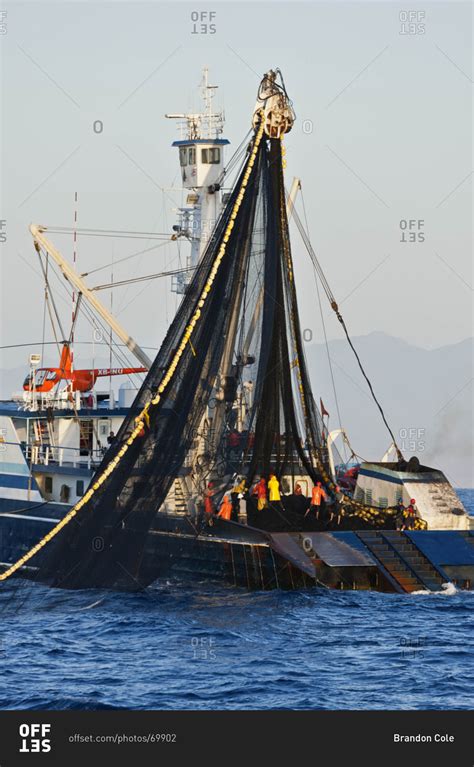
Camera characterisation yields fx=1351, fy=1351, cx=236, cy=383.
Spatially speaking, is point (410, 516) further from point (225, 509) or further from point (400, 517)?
point (225, 509)

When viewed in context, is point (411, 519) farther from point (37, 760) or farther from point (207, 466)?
point (37, 760)

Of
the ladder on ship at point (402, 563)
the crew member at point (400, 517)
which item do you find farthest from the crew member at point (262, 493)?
the crew member at point (400, 517)

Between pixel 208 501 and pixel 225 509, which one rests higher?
pixel 208 501

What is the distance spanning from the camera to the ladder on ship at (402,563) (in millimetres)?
38875

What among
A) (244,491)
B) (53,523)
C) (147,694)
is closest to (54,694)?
(147,694)

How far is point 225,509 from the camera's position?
41.0 m

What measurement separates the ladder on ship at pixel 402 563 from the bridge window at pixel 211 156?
17.8 metres

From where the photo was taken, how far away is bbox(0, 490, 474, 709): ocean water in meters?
27.8

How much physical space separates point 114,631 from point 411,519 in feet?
38.2

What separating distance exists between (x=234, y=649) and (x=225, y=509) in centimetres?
957

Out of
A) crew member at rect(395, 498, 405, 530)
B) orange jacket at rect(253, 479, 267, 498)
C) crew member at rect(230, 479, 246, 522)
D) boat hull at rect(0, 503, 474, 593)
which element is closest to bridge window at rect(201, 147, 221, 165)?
crew member at rect(230, 479, 246, 522)

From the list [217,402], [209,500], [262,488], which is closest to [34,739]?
[217,402]

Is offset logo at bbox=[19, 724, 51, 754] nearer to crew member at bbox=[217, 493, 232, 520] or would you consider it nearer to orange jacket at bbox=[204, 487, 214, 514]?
orange jacket at bbox=[204, 487, 214, 514]

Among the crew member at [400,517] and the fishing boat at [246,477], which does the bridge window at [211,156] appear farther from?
the crew member at [400,517]
